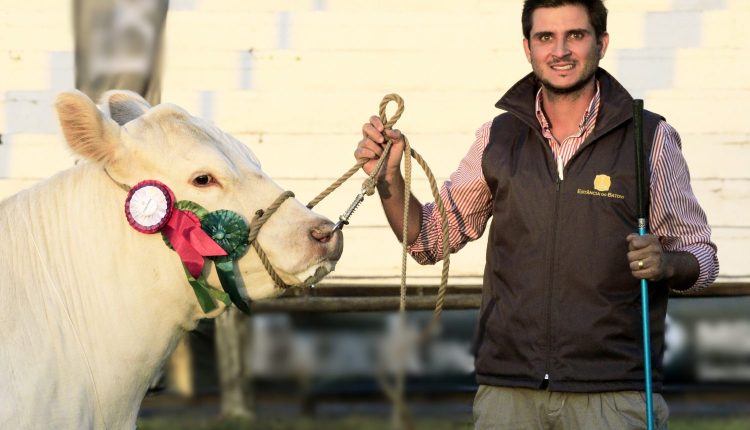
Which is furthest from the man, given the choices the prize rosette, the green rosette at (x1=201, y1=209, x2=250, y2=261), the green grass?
the green grass

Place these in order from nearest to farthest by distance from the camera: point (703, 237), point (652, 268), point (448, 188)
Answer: point (652, 268), point (703, 237), point (448, 188)

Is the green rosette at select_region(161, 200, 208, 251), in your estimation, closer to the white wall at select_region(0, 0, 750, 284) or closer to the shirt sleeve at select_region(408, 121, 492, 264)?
the shirt sleeve at select_region(408, 121, 492, 264)

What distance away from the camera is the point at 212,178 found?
11.4 feet

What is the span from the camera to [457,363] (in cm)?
702

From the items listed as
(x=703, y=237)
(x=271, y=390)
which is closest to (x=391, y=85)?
(x=271, y=390)

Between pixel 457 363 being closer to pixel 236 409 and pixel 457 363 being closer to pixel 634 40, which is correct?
pixel 236 409

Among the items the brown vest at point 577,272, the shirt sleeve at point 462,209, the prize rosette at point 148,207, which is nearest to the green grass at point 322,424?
the shirt sleeve at point 462,209

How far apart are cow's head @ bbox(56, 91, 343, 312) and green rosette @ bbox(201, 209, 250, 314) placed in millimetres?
28

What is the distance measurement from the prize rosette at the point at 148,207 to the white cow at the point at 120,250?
69 millimetres

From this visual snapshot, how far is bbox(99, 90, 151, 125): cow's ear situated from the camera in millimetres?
3742

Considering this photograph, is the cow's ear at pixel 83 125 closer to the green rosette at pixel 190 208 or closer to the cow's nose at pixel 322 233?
the green rosette at pixel 190 208

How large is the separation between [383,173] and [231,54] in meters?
2.79

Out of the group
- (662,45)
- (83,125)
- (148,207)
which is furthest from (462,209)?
(662,45)

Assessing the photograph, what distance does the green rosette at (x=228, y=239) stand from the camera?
3.42 meters
